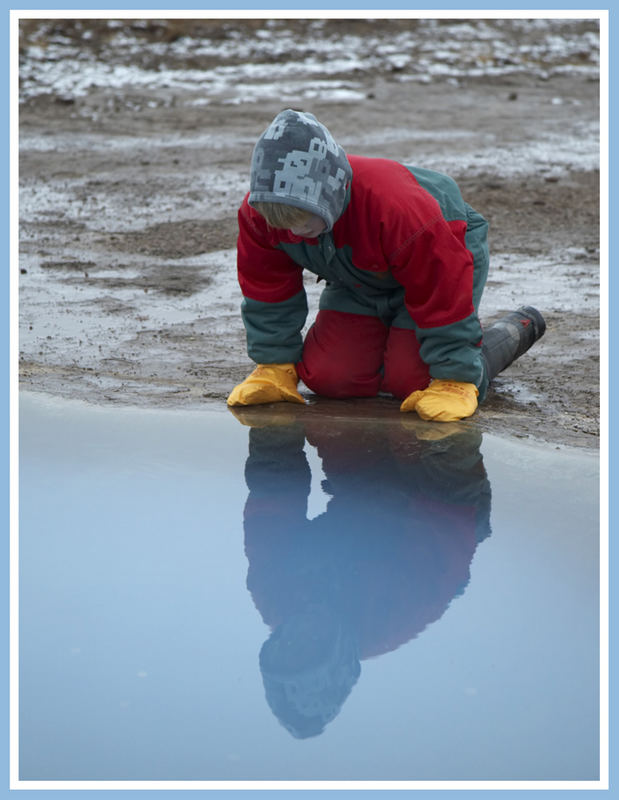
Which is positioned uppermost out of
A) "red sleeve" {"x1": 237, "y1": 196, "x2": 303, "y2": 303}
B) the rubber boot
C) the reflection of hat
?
"red sleeve" {"x1": 237, "y1": 196, "x2": 303, "y2": 303}

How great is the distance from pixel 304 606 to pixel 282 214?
931 millimetres

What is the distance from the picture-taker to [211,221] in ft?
16.3

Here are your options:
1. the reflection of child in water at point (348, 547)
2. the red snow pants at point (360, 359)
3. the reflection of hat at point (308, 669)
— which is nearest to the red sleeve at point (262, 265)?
the red snow pants at point (360, 359)

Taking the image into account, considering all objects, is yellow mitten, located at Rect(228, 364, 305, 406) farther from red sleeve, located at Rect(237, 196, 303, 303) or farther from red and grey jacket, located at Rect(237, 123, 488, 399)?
red sleeve, located at Rect(237, 196, 303, 303)

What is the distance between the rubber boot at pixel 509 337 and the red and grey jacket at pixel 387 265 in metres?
0.19

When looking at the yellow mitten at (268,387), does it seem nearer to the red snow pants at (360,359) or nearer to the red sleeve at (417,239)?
the red snow pants at (360,359)

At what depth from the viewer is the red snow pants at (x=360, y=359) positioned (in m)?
2.67

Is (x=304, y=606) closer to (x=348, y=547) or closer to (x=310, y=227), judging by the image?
(x=348, y=547)

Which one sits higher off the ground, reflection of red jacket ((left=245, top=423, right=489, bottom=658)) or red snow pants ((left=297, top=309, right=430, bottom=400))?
red snow pants ((left=297, top=309, right=430, bottom=400))

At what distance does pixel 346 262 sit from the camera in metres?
2.53

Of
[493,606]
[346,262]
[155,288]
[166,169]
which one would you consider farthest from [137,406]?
[166,169]

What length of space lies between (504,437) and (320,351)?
24.8 inches

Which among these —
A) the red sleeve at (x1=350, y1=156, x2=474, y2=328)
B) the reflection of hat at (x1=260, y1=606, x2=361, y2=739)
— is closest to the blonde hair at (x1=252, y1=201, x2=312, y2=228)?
the red sleeve at (x1=350, y1=156, x2=474, y2=328)

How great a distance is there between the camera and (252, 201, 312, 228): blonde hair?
2.19 metres
